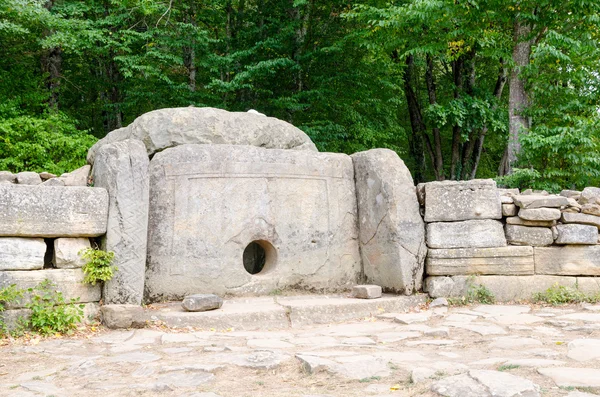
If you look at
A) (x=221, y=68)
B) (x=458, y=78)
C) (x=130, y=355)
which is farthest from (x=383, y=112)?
(x=130, y=355)

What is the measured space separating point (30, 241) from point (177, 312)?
1508 millimetres

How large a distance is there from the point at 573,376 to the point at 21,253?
4.59m

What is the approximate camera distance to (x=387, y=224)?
6.82 meters

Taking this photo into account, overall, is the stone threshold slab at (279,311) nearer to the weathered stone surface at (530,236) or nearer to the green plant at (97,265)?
the green plant at (97,265)

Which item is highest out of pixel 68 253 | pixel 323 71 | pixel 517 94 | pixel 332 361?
pixel 323 71

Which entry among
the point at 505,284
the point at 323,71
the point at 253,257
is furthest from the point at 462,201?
the point at 323,71

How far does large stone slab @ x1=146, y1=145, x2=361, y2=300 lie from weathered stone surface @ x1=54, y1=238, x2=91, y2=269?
2.60 ft

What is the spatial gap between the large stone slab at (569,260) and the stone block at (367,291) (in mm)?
1923

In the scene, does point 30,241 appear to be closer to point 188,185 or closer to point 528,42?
point 188,185

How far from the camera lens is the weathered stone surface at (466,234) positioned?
22.5ft

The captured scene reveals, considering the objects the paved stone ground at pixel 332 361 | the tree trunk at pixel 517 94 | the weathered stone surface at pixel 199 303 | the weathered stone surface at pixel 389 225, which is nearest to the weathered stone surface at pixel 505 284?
the weathered stone surface at pixel 389 225

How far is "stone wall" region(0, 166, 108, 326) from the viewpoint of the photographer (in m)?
5.32

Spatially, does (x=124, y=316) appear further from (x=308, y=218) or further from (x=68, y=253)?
(x=308, y=218)

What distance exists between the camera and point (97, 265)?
565 cm
